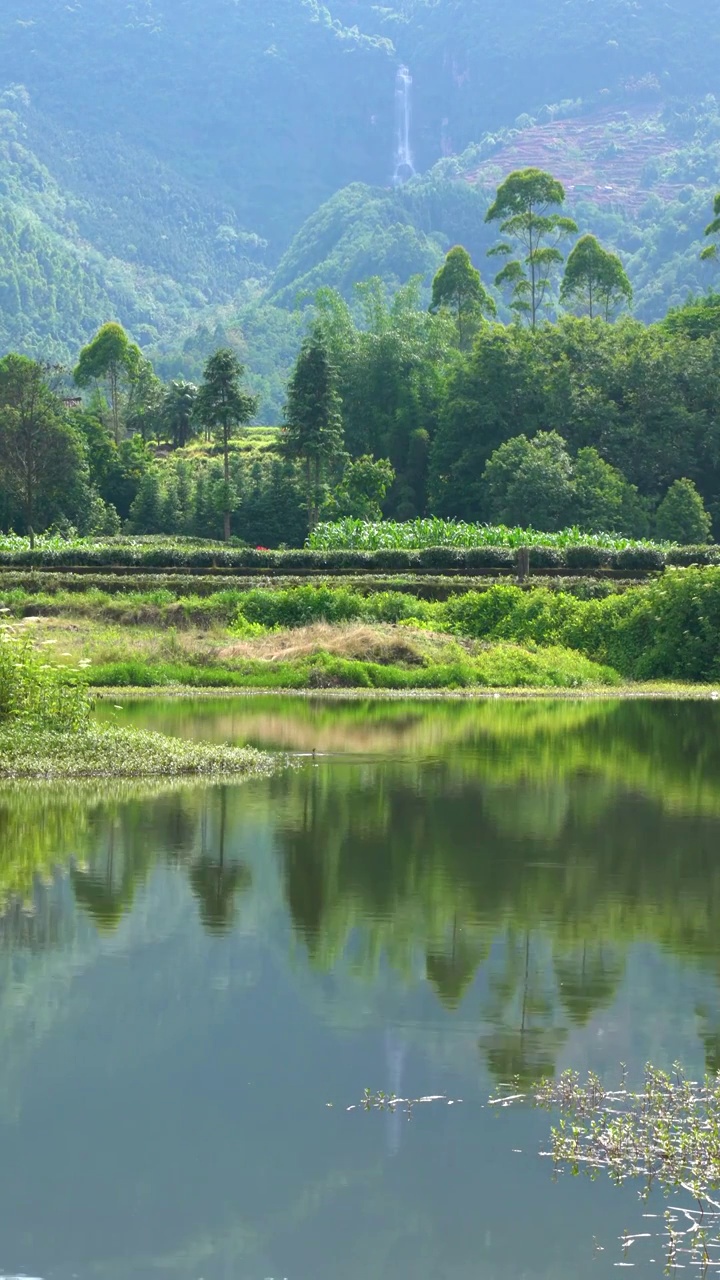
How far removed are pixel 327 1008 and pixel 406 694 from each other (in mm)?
19976

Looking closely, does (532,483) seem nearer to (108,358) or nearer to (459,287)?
(459,287)

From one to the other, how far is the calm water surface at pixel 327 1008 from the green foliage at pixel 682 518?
42.6m

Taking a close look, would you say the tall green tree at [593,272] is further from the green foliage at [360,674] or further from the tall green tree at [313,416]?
the green foliage at [360,674]

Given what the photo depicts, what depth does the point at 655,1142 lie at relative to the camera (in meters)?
8.30

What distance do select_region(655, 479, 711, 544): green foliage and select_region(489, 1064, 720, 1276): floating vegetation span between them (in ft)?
175

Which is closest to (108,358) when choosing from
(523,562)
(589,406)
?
(589,406)

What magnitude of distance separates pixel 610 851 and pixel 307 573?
94.0 feet

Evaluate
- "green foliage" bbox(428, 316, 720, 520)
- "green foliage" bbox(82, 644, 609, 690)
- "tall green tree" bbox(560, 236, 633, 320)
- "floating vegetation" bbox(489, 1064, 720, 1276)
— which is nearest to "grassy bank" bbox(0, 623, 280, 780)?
"green foliage" bbox(82, 644, 609, 690)

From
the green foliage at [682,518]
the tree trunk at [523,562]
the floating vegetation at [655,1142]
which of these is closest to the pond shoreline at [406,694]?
the tree trunk at [523,562]

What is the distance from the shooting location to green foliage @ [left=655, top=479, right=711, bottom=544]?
6150cm

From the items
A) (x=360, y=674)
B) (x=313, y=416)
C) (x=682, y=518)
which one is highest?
(x=313, y=416)

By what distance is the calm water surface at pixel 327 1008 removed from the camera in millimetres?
7516

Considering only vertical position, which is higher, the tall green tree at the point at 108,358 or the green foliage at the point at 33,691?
the tall green tree at the point at 108,358

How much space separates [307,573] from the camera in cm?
4388
